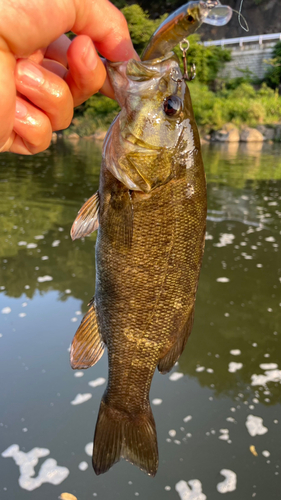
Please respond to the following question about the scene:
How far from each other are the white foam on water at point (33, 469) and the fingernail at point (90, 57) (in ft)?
8.04

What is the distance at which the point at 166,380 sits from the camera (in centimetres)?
351

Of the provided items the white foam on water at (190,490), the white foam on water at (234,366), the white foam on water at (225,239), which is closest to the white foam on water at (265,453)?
the white foam on water at (190,490)

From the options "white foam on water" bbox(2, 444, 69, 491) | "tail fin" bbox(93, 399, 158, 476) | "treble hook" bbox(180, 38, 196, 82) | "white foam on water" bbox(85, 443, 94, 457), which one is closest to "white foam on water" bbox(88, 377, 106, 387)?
"white foam on water" bbox(85, 443, 94, 457)

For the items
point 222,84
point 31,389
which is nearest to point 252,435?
point 31,389

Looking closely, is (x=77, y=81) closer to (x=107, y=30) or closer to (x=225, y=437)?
(x=107, y=30)

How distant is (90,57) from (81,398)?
261 cm

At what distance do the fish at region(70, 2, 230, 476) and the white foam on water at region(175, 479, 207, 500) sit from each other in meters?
1.04

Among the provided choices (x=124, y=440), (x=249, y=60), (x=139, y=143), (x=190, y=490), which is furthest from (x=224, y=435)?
(x=249, y=60)

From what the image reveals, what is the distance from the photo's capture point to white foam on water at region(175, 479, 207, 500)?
2.54 metres

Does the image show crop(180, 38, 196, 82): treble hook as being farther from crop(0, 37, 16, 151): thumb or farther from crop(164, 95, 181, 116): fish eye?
crop(0, 37, 16, 151): thumb

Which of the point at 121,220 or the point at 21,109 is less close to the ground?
the point at 21,109

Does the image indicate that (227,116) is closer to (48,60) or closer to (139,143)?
(48,60)

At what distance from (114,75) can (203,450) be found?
2.53 meters

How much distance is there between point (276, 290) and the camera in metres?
5.07
